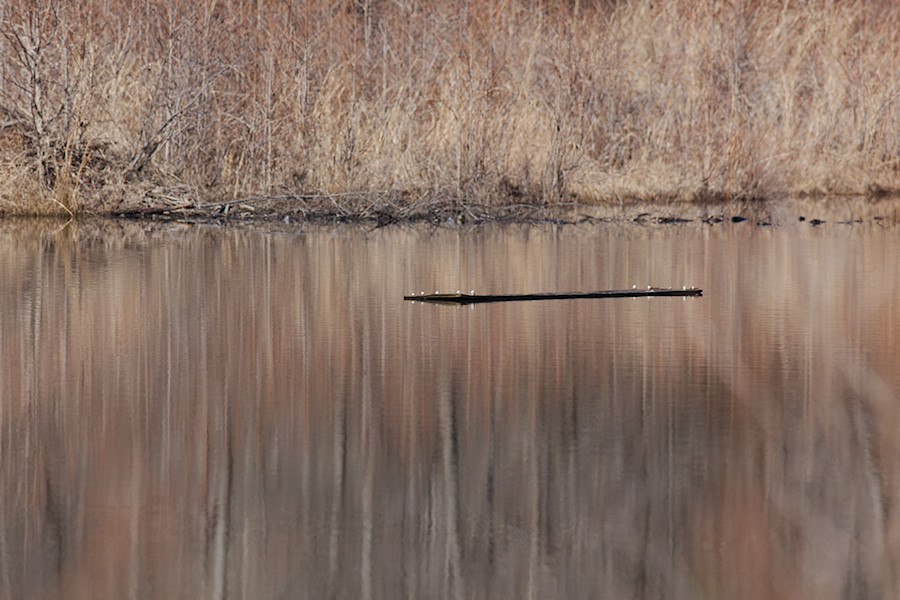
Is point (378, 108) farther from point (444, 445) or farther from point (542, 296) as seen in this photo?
point (444, 445)

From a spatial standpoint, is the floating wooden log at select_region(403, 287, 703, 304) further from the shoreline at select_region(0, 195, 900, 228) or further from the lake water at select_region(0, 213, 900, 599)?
the shoreline at select_region(0, 195, 900, 228)

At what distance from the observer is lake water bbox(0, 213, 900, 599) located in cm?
322

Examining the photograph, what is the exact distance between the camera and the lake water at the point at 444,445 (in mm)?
3223

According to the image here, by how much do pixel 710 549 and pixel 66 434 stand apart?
2.05 metres

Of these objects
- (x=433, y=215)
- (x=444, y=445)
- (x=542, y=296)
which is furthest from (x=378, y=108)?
(x=444, y=445)

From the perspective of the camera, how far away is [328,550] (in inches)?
130

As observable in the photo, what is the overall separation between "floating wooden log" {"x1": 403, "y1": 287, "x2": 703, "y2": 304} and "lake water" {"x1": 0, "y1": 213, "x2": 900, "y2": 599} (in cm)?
17

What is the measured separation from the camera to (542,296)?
8.02 m

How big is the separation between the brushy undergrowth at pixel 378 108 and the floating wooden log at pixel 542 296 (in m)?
A: 7.56

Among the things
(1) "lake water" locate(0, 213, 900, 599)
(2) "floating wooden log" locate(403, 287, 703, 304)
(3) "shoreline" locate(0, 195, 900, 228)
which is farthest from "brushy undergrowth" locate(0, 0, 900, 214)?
(1) "lake water" locate(0, 213, 900, 599)

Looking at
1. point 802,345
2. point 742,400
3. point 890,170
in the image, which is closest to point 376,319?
point 802,345

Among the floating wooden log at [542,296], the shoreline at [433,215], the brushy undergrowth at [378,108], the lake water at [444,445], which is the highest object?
the brushy undergrowth at [378,108]

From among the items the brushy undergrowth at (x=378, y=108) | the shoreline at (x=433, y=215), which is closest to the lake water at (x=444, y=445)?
the shoreline at (x=433, y=215)

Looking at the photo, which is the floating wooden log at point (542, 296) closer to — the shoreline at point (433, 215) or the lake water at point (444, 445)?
the lake water at point (444, 445)
